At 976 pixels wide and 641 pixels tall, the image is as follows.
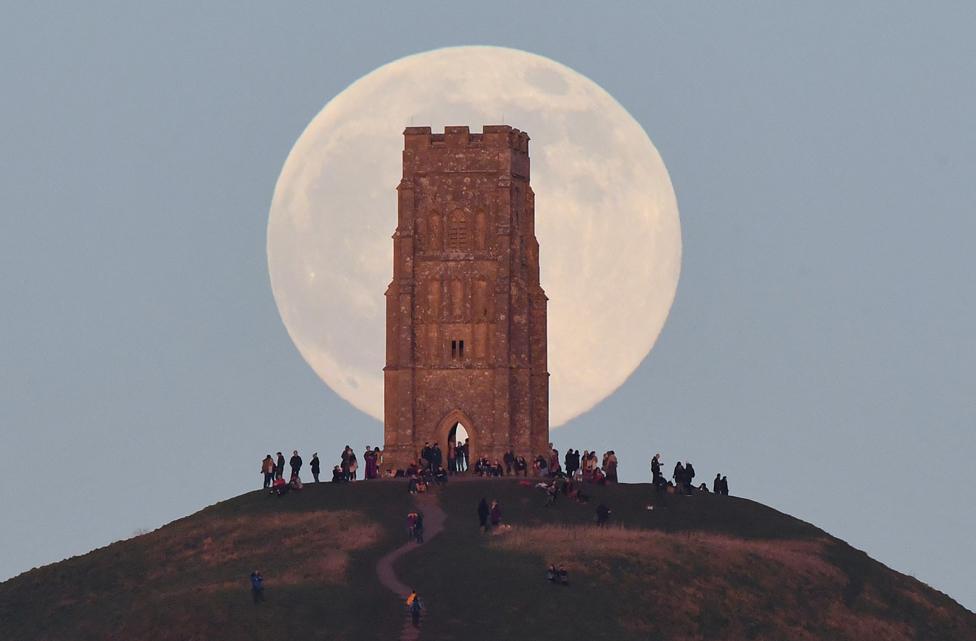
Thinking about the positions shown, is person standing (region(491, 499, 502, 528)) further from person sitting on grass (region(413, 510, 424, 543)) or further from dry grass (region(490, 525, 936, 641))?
person sitting on grass (region(413, 510, 424, 543))

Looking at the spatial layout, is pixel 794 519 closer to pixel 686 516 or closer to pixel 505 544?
pixel 686 516

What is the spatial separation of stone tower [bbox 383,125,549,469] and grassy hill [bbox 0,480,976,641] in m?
14.4

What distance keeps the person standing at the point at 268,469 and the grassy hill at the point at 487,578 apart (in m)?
1.85

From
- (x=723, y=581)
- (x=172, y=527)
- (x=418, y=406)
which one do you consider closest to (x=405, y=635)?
(x=723, y=581)

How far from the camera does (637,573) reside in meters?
107

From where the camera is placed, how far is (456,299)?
136 m

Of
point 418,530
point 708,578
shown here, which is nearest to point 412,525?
point 418,530

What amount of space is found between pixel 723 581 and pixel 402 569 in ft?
41.8

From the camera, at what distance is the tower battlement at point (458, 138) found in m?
136

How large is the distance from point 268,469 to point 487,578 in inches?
867

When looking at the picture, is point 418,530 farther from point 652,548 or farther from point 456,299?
point 456,299

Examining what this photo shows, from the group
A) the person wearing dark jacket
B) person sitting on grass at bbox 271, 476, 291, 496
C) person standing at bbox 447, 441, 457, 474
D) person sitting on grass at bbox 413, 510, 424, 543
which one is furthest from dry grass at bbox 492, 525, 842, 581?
person standing at bbox 447, 441, 457, 474

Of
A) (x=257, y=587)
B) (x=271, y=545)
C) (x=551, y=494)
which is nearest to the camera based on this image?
(x=257, y=587)

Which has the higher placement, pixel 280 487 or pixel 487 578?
pixel 280 487
